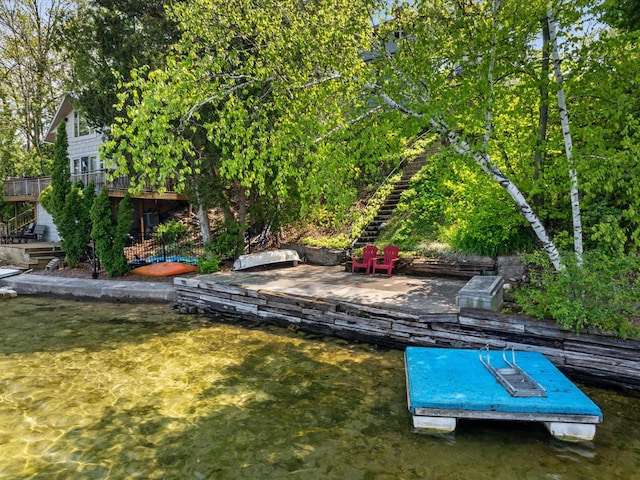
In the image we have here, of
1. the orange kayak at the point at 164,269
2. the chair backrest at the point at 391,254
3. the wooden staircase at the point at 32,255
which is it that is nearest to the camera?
the chair backrest at the point at 391,254

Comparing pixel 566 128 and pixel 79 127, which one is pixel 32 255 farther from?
pixel 566 128

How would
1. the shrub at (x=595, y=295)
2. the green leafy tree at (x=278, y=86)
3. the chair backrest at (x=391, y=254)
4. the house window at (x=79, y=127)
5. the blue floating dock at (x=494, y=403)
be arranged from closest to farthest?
the blue floating dock at (x=494, y=403) → the shrub at (x=595, y=295) → the green leafy tree at (x=278, y=86) → the chair backrest at (x=391, y=254) → the house window at (x=79, y=127)

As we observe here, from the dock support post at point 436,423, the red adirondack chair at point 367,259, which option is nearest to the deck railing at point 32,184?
the red adirondack chair at point 367,259

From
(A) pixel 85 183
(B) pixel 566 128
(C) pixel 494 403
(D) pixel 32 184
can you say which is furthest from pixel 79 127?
(C) pixel 494 403

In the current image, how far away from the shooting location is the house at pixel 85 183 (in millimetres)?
17219

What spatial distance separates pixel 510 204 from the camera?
777 cm

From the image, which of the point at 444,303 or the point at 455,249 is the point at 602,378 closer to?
the point at 444,303

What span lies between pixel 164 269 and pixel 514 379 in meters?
10.6

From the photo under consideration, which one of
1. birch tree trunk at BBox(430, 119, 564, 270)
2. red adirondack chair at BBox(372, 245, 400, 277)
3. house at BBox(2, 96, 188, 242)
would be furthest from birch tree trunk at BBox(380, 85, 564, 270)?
house at BBox(2, 96, 188, 242)

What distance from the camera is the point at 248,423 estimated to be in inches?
180

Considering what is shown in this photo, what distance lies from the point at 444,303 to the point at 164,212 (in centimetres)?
1594

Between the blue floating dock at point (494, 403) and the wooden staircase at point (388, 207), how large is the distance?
A: 7.94 metres

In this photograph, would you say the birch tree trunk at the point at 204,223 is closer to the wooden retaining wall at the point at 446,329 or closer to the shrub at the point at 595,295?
the wooden retaining wall at the point at 446,329

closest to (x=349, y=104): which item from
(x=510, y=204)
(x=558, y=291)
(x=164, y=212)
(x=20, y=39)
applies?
(x=510, y=204)
